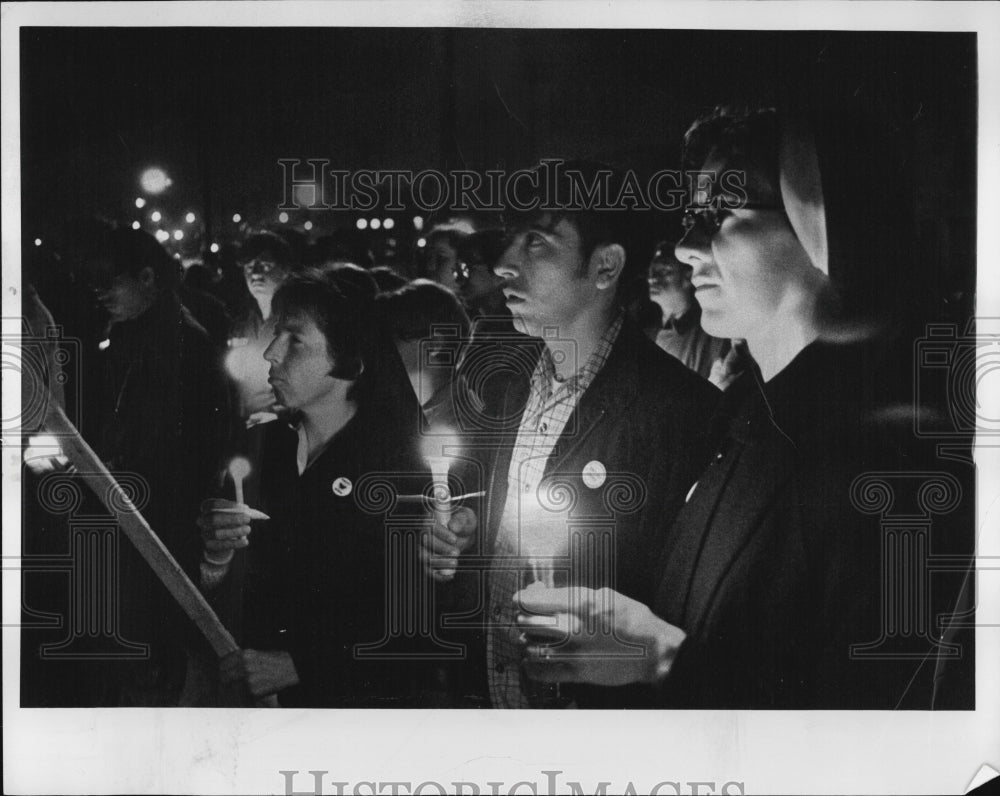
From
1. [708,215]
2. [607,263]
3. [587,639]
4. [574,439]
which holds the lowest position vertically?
[587,639]

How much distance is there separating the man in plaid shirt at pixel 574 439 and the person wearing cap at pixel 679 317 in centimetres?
3

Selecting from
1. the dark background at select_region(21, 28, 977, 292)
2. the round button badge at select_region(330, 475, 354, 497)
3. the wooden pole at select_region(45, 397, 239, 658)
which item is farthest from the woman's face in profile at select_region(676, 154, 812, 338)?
the wooden pole at select_region(45, 397, 239, 658)

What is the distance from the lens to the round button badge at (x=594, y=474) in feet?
5.67

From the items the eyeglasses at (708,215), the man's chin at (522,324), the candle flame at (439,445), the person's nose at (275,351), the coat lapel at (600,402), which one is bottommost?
the candle flame at (439,445)

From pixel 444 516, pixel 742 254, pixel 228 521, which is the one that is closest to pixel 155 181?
pixel 228 521

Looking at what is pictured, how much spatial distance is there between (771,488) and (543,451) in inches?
20.1

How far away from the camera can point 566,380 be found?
5.68ft

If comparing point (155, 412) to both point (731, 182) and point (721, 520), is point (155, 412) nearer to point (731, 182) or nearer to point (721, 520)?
point (721, 520)

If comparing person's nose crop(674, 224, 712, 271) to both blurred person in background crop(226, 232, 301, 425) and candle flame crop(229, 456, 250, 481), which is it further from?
candle flame crop(229, 456, 250, 481)

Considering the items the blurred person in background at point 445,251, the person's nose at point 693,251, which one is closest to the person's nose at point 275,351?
the blurred person in background at point 445,251

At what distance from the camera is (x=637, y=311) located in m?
1.72

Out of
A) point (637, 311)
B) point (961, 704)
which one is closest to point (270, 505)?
point (637, 311)

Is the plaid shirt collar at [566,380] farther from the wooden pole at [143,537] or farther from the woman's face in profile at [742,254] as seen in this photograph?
the wooden pole at [143,537]

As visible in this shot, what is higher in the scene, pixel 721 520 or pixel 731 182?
pixel 731 182
